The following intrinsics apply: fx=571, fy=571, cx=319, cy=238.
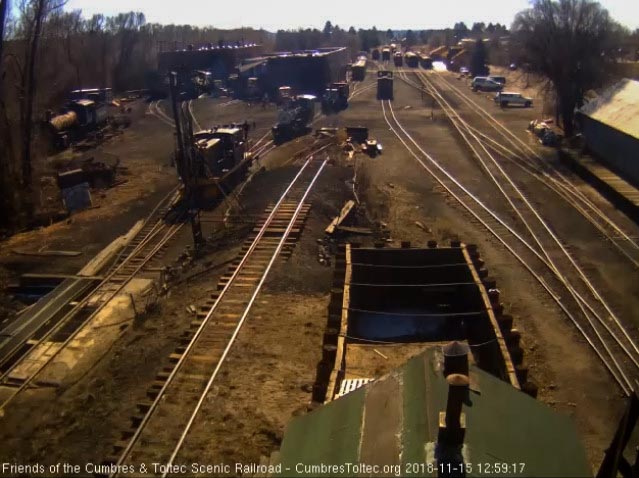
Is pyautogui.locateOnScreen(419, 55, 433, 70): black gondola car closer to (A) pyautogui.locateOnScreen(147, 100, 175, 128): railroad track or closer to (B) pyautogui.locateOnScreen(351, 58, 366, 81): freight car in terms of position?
(B) pyautogui.locateOnScreen(351, 58, 366, 81): freight car

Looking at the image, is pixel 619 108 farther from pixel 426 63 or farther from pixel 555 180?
pixel 426 63

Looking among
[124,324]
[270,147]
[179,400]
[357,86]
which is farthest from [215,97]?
[179,400]

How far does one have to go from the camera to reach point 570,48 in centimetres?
3284

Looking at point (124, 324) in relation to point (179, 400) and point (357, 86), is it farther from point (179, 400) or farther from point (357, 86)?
point (357, 86)

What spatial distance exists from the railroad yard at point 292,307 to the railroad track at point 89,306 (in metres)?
0.06

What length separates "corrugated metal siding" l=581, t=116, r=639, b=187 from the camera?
23953 millimetres

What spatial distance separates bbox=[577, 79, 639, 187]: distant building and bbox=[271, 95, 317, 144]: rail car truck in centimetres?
1700

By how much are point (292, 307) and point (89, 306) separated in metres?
5.70

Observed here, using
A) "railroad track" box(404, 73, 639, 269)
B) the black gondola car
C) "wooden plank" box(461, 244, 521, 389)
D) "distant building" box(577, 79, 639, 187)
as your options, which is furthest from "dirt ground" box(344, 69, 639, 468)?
the black gondola car

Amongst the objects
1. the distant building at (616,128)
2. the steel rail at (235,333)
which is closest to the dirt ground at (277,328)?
the steel rail at (235,333)

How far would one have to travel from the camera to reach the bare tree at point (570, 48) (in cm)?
3284

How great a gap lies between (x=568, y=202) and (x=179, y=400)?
17345mm

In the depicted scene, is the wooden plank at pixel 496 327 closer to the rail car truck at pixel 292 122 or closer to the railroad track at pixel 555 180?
the railroad track at pixel 555 180

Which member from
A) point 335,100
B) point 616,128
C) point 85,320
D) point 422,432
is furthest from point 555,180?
point 335,100
